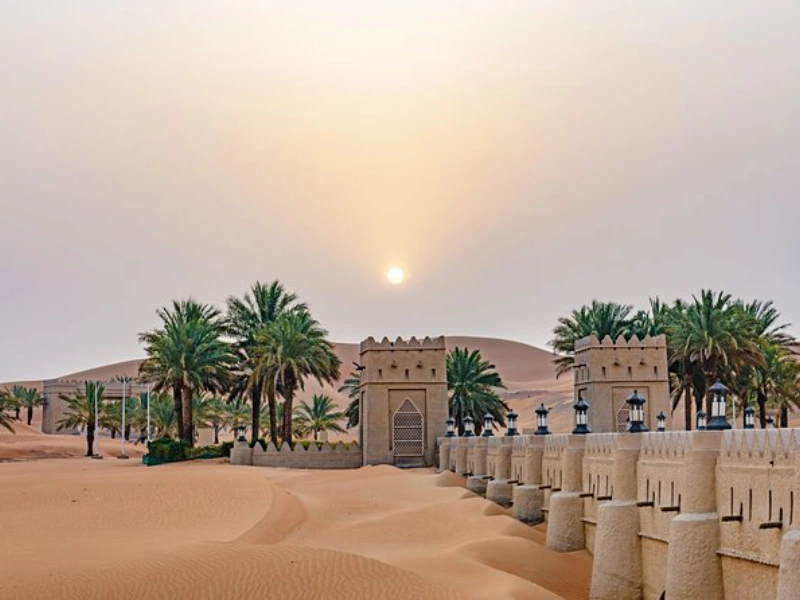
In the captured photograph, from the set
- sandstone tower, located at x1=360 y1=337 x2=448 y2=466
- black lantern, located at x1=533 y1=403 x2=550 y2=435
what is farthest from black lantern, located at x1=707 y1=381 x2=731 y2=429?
sandstone tower, located at x1=360 y1=337 x2=448 y2=466

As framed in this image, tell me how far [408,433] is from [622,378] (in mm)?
10065

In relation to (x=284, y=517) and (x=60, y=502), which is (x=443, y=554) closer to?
(x=284, y=517)

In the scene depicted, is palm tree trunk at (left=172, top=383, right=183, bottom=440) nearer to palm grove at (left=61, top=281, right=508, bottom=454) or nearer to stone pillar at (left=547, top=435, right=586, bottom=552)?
palm grove at (left=61, top=281, right=508, bottom=454)

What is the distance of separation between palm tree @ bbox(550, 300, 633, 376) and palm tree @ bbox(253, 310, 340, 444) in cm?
1182

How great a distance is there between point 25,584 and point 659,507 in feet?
38.2

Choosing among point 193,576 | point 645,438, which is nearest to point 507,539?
point 645,438

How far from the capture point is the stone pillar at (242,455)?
48938mm

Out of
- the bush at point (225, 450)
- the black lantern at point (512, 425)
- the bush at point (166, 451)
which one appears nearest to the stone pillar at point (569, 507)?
the black lantern at point (512, 425)

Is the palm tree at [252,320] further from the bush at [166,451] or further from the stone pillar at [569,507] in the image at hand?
the stone pillar at [569,507]

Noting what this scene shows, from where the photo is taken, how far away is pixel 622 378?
45.9 meters

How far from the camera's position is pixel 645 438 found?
2112cm

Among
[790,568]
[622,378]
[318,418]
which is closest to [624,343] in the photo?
[622,378]

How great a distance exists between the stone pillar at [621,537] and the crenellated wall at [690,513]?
2 centimetres

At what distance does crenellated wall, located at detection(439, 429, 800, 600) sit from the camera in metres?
15.1
